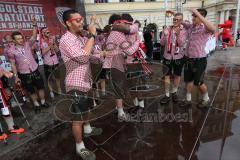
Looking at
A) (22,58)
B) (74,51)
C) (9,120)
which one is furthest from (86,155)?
(22,58)

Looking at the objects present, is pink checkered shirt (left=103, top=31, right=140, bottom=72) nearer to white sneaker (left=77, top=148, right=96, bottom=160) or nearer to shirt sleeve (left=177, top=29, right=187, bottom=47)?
shirt sleeve (left=177, top=29, right=187, bottom=47)

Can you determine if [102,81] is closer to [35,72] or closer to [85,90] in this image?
[35,72]

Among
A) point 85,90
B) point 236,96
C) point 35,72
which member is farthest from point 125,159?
point 236,96

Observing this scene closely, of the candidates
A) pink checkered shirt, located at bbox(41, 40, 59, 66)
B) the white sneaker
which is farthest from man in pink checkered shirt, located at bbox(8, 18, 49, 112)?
the white sneaker

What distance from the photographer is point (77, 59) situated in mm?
1986

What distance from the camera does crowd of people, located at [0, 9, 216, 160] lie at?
2.15 meters

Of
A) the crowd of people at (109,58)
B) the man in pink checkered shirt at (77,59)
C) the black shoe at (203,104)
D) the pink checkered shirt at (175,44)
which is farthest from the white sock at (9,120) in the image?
the black shoe at (203,104)

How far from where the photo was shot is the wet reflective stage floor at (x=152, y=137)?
2.43 metres

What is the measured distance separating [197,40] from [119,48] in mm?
1565

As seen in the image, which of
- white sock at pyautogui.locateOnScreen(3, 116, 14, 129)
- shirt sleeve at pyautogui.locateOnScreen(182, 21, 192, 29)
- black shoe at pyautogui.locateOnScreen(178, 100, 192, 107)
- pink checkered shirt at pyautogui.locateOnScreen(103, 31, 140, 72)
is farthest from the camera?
black shoe at pyautogui.locateOnScreen(178, 100, 192, 107)

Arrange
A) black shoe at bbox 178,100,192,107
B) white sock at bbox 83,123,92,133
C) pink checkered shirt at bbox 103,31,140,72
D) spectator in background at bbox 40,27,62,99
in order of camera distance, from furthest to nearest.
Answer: spectator in background at bbox 40,27,62,99 < black shoe at bbox 178,100,192,107 < white sock at bbox 83,123,92,133 < pink checkered shirt at bbox 103,31,140,72

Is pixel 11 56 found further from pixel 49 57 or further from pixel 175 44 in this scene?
pixel 175 44

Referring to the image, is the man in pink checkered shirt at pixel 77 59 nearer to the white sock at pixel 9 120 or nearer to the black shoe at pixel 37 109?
the white sock at pixel 9 120

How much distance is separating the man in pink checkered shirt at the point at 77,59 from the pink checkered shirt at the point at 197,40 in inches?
79.7
